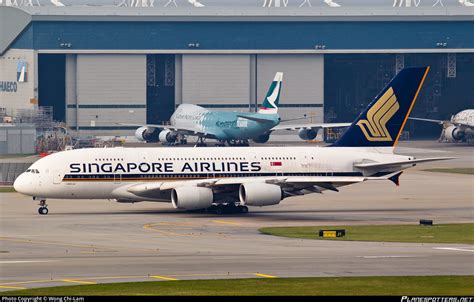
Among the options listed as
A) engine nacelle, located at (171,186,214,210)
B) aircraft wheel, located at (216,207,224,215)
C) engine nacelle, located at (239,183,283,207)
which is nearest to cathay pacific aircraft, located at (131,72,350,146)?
aircraft wheel, located at (216,207,224,215)

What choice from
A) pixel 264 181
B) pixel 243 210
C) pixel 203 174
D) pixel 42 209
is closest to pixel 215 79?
pixel 243 210

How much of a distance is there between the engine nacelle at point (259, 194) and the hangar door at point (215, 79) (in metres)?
93.0

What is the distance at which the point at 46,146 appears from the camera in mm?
130000

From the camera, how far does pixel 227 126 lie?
143625 mm

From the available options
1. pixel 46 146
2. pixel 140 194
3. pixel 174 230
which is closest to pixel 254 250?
pixel 174 230

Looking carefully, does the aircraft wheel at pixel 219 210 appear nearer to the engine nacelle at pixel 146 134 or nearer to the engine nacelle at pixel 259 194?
the engine nacelle at pixel 259 194

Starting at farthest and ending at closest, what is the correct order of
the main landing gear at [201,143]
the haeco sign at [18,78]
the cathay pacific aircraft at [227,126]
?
the haeco sign at [18,78], the main landing gear at [201,143], the cathay pacific aircraft at [227,126]

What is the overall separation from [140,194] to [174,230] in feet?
27.4

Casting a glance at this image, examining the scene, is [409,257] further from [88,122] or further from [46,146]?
[88,122]

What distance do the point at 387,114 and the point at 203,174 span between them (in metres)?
13.0

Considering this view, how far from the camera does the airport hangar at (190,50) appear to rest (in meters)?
153

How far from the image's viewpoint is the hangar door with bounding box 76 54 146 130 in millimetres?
155000

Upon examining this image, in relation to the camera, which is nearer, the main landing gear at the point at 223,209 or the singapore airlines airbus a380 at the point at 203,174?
the singapore airlines airbus a380 at the point at 203,174

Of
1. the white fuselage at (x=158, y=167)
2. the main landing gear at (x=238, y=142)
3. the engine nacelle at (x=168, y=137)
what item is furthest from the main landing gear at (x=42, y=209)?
the main landing gear at (x=238, y=142)
